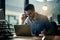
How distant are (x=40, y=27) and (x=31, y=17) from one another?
5.4 inches

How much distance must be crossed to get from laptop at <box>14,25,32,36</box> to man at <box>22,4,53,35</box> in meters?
0.04

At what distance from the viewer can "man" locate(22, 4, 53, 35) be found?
1.55 metres

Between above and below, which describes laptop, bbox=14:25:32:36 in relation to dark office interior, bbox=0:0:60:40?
below

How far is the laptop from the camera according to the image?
1527 mm

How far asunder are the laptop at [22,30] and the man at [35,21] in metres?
0.04

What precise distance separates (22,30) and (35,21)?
16cm

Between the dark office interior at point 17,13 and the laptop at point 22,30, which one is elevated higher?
the dark office interior at point 17,13

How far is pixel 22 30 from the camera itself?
1.54 m

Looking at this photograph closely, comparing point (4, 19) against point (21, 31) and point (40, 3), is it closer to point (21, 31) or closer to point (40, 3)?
point (21, 31)

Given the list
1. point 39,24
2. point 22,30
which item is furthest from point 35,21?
point 22,30

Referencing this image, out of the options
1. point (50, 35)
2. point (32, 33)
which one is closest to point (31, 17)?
point (32, 33)

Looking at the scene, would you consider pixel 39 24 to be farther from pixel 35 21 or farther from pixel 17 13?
pixel 17 13

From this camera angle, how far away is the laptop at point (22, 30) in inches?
60.1

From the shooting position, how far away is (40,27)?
61.7 inches
